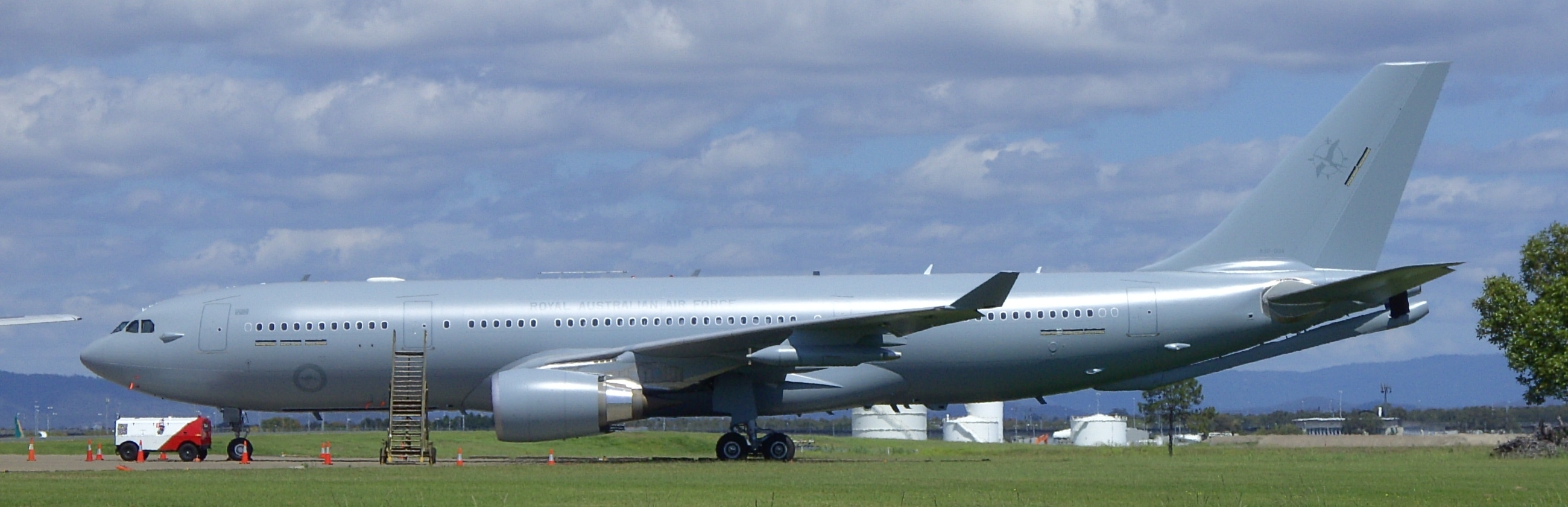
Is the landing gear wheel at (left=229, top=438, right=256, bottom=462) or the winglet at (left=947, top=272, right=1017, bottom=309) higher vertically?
the winglet at (left=947, top=272, right=1017, bottom=309)

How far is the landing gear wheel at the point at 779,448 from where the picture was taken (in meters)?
27.9

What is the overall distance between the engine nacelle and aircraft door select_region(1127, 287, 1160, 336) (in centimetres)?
874

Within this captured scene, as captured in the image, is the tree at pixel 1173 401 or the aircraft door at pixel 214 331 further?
the tree at pixel 1173 401

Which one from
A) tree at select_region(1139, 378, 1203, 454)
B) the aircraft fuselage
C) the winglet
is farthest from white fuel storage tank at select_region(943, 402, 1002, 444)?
the winglet

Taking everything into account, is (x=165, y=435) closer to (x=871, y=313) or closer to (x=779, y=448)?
(x=779, y=448)

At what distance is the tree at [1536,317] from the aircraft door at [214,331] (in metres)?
27.4

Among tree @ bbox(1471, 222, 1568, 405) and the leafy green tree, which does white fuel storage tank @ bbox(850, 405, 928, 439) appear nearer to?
the leafy green tree

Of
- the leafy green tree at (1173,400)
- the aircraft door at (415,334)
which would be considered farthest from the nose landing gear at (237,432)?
the leafy green tree at (1173,400)

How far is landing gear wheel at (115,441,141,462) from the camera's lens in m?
31.0

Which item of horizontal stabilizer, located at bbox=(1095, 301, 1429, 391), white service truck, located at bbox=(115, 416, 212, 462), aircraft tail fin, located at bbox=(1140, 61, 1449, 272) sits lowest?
white service truck, located at bbox=(115, 416, 212, 462)

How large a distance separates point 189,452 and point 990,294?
15.5m

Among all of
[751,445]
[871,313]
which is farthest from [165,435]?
[871,313]

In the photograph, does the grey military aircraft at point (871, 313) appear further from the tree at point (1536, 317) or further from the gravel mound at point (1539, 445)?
the tree at point (1536, 317)

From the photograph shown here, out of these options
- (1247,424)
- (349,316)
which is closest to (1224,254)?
(349,316)
